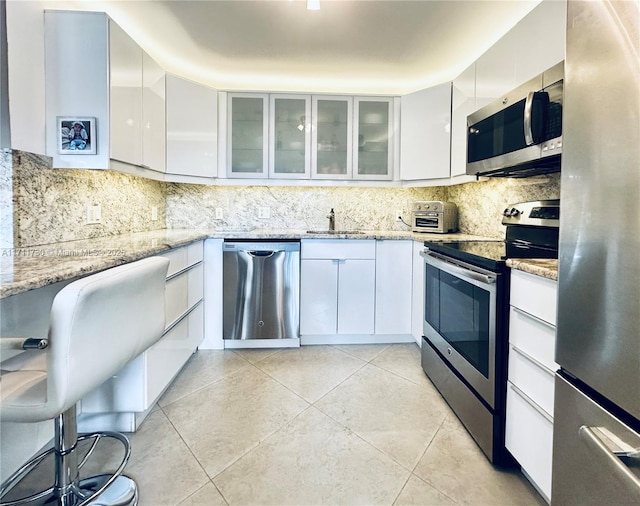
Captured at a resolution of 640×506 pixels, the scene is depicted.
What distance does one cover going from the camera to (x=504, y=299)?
152 centimetres

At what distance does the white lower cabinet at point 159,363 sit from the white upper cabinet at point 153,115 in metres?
0.68

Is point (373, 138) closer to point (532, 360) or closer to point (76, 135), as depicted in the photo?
point (76, 135)

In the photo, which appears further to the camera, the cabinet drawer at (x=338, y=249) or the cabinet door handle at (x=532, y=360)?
the cabinet drawer at (x=338, y=249)

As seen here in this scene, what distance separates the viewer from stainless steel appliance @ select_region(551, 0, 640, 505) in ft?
2.16

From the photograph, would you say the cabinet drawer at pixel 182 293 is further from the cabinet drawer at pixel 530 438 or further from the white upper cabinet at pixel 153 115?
the cabinet drawer at pixel 530 438

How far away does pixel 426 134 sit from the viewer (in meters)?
3.00

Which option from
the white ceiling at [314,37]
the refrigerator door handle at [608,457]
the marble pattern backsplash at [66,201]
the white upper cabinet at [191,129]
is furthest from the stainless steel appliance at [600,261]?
the white upper cabinet at [191,129]

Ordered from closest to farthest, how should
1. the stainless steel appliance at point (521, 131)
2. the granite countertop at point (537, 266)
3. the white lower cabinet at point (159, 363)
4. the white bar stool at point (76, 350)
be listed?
the white bar stool at point (76, 350)
the granite countertop at point (537, 266)
the stainless steel appliance at point (521, 131)
the white lower cabinet at point (159, 363)

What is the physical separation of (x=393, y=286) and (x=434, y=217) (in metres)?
0.71

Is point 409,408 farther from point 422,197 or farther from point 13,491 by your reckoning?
point 422,197

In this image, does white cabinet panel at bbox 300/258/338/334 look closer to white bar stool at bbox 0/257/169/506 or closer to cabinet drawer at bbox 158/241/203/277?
cabinet drawer at bbox 158/241/203/277

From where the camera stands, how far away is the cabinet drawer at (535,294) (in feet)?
4.00

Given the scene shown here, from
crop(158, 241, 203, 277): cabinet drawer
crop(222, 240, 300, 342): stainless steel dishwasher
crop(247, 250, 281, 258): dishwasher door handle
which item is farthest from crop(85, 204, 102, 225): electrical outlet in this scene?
crop(247, 250, 281, 258): dishwasher door handle

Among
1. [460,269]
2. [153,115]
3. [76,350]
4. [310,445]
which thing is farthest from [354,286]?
[76,350]
